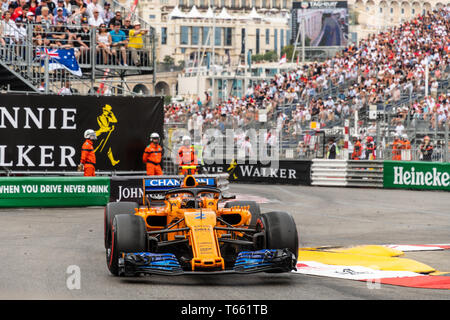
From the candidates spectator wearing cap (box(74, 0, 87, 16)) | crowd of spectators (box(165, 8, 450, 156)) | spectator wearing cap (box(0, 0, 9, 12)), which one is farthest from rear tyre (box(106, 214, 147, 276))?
crowd of spectators (box(165, 8, 450, 156))

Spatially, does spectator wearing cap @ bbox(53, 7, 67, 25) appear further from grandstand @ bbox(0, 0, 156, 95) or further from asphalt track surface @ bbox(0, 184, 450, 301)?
asphalt track surface @ bbox(0, 184, 450, 301)

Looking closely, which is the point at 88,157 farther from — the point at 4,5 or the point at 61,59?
the point at 4,5

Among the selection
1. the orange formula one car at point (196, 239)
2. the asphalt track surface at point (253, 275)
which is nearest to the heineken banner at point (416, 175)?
the asphalt track surface at point (253, 275)

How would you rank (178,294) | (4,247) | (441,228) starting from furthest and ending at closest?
(441,228) → (4,247) → (178,294)

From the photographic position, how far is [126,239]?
9.34 m

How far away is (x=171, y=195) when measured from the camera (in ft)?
34.8

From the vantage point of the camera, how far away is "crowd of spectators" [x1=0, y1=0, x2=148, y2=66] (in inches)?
977

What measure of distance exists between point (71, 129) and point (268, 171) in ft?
30.9

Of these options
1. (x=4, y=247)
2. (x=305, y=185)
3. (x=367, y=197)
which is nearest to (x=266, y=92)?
(x=305, y=185)

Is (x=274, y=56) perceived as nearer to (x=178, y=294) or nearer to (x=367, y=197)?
(x=367, y=197)

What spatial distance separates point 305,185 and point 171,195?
61.1 ft

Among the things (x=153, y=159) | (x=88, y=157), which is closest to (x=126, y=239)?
(x=88, y=157)

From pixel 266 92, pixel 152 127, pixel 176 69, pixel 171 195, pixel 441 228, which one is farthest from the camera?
pixel 176 69

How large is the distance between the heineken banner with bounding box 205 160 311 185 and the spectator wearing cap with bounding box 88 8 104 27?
6391mm
